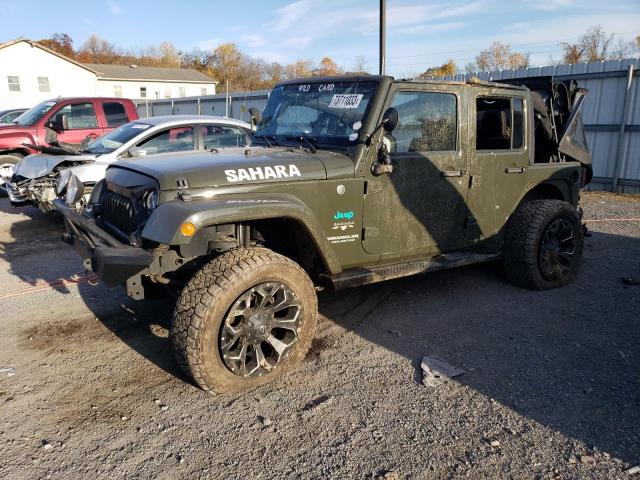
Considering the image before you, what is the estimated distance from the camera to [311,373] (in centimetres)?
370

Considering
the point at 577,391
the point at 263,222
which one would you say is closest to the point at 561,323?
the point at 577,391

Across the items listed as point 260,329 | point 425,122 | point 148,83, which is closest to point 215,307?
point 260,329

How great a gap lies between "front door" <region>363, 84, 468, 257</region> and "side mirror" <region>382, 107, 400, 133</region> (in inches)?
8.8

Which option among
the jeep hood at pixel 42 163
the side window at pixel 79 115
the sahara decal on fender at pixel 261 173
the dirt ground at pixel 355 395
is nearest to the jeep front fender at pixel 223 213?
the sahara decal on fender at pixel 261 173

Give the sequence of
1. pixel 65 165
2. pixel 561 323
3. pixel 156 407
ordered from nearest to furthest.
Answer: pixel 156 407 < pixel 561 323 < pixel 65 165

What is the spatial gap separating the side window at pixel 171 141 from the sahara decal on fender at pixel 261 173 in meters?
4.11

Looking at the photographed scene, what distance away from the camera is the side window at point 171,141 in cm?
737

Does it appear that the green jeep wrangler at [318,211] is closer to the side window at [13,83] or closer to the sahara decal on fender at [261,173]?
the sahara decal on fender at [261,173]

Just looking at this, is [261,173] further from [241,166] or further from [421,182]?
[421,182]

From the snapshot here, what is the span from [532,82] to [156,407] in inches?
212

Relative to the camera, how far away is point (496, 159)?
4.90 metres

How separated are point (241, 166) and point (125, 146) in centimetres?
433

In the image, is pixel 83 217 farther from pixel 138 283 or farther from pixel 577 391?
pixel 577 391

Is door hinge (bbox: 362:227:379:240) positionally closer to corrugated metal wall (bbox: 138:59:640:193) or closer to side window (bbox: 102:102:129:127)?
side window (bbox: 102:102:129:127)
